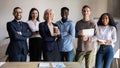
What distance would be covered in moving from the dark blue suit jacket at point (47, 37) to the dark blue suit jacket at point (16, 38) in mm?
228

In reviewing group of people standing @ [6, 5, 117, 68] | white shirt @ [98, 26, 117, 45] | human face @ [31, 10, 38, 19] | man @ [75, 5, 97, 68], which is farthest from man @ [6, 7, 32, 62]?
white shirt @ [98, 26, 117, 45]

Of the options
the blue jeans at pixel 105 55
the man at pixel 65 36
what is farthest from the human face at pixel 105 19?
the man at pixel 65 36

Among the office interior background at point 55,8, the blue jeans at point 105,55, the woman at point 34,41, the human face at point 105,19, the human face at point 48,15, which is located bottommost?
the blue jeans at point 105,55

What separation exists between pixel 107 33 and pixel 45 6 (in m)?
1.76

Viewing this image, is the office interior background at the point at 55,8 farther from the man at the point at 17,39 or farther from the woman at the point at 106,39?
the man at the point at 17,39

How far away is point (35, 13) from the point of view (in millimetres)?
3947

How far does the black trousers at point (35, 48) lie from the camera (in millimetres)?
3900

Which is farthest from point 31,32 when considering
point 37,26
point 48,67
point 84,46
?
point 48,67

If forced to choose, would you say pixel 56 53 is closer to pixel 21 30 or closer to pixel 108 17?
pixel 21 30

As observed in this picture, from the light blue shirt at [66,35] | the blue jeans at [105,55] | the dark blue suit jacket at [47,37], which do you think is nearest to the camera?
the dark blue suit jacket at [47,37]

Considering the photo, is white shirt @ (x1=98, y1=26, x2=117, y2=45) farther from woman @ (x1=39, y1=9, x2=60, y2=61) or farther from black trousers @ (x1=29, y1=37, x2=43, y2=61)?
black trousers @ (x1=29, y1=37, x2=43, y2=61)

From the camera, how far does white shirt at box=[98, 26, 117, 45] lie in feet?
13.0

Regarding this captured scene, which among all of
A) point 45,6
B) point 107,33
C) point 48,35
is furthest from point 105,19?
point 45,6

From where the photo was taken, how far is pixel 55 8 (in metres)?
5.22
